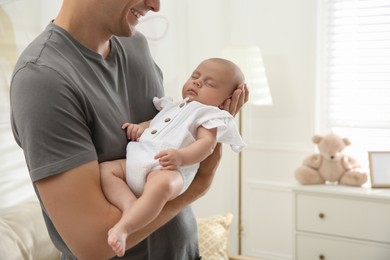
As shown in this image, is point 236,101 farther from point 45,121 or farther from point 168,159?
point 45,121

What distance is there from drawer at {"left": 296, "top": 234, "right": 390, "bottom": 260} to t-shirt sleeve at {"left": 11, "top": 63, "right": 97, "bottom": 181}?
2.26 metres

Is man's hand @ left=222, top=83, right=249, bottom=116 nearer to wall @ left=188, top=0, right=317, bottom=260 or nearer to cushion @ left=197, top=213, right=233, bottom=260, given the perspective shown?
cushion @ left=197, top=213, right=233, bottom=260

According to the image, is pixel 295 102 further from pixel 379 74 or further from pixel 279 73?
pixel 379 74

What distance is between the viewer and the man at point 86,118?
996 millimetres

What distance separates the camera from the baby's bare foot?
98 cm

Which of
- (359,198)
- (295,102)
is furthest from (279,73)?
(359,198)

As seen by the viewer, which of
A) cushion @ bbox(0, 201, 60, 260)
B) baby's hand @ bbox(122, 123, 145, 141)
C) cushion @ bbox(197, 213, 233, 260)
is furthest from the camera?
cushion @ bbox(197, 213, 233, 260)

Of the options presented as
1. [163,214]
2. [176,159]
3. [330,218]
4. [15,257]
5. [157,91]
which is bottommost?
[330,218]

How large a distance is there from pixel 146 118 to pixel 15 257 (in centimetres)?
Result: 89

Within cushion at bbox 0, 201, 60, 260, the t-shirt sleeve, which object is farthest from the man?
cushion at bbox 0, 201, 60, 260

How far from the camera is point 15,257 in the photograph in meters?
1.89

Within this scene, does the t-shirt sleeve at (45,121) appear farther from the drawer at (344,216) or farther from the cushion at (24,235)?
the drawer at (344,216)

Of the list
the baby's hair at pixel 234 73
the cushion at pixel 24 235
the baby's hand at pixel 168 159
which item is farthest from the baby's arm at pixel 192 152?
the cushion at pixel 24 235

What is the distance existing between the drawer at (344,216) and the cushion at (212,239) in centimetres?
61
